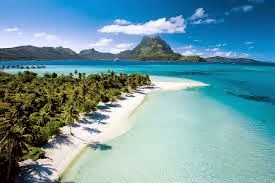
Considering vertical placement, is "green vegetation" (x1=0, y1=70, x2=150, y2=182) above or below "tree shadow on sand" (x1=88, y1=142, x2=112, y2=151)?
above

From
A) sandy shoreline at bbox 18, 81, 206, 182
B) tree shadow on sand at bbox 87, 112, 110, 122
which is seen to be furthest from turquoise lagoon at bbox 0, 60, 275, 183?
tree shadow on sand at bbox 87, 112, 110, 122

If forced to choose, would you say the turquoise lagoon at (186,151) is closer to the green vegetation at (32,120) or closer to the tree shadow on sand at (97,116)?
the tree shadow on sand at (97,116)

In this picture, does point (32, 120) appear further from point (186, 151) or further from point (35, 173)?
point (186, 151)

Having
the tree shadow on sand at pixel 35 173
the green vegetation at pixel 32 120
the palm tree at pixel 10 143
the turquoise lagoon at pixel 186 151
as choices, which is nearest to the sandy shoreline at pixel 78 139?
the tree shadow on sand at pixel 35 173

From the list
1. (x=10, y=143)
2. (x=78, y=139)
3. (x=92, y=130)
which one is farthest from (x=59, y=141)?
(x=10, y=143)

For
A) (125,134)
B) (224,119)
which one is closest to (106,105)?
(125,134)

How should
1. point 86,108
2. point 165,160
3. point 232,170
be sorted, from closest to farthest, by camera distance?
point 232,170, point 165,160, point 86,108

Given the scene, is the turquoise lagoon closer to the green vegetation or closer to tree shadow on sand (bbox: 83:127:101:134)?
tree shadow on sand (bbox: 83:127:101:134)

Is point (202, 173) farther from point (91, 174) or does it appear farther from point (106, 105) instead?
point (106, 105)
